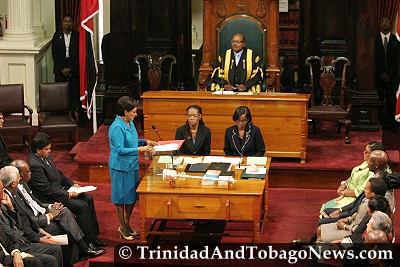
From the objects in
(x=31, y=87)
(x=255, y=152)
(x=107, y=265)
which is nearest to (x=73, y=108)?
(x=31, y=87)

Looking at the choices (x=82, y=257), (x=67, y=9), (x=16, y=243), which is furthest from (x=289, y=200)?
(x=67, y=9)

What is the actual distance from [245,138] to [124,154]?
5.11ft

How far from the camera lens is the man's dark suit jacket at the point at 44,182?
9.43 m

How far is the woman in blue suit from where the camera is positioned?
370 inches

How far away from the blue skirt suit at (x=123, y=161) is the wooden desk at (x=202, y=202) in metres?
0.24

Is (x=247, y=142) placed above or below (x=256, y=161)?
above

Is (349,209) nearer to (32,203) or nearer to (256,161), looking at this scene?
(256,161)

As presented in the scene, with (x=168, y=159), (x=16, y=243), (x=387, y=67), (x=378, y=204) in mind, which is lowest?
(x=16, y=243)

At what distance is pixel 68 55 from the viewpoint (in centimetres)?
1428

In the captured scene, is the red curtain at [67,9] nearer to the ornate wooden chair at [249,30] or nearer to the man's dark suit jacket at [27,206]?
the ornate wooden chair at [249,30]

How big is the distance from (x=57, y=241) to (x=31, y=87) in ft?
18.3

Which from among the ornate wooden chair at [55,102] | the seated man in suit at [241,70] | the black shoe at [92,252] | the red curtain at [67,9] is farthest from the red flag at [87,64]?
the black shoe at [92,252]

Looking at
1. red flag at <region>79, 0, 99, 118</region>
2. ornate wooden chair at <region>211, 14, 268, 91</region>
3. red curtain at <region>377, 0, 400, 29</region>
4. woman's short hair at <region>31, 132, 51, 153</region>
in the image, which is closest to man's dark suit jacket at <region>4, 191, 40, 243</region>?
woman's short hair at <region>31, 132, 51, 153</region>

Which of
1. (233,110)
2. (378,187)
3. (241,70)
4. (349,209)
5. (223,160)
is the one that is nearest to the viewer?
(378,187)
